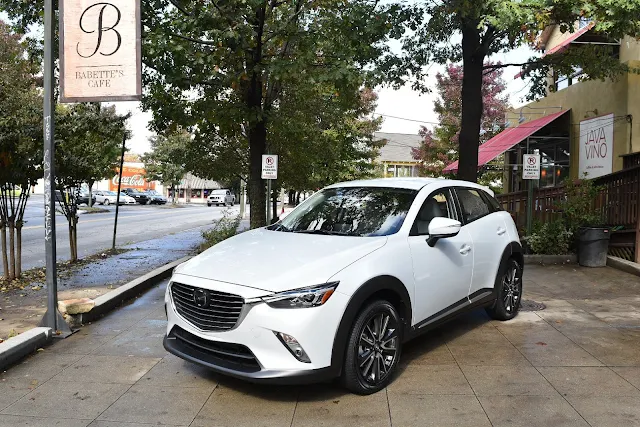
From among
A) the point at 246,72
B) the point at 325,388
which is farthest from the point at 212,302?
the point at 246,72

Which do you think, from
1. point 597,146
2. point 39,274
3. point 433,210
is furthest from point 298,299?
point 597,146

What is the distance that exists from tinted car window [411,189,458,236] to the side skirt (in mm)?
→ 767

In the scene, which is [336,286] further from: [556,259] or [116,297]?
[556,259]

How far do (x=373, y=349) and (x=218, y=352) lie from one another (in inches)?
45.3

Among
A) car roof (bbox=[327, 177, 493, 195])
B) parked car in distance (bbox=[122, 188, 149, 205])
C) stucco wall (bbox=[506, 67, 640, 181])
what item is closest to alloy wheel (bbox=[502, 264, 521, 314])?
car roof (bbox=[327, 177, 493, 195])

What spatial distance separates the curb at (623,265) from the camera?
941cm

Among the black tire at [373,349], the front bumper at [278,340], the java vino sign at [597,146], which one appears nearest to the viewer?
the front bumper at [278,340]

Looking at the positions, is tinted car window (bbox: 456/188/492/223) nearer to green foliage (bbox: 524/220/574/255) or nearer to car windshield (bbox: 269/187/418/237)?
car windshield (bbox: 269/187/418/237)

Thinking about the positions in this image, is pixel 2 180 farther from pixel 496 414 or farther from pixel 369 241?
pixel 496 414

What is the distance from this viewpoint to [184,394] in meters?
4.09

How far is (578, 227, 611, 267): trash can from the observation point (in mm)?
10414

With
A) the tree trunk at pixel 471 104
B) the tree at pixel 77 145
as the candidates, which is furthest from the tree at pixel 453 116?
the tree at pixel 77 145

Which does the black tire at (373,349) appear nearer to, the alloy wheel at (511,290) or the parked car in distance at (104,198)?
the alloy wheel at (511,290)

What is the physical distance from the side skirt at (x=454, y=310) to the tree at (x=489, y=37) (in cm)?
491
